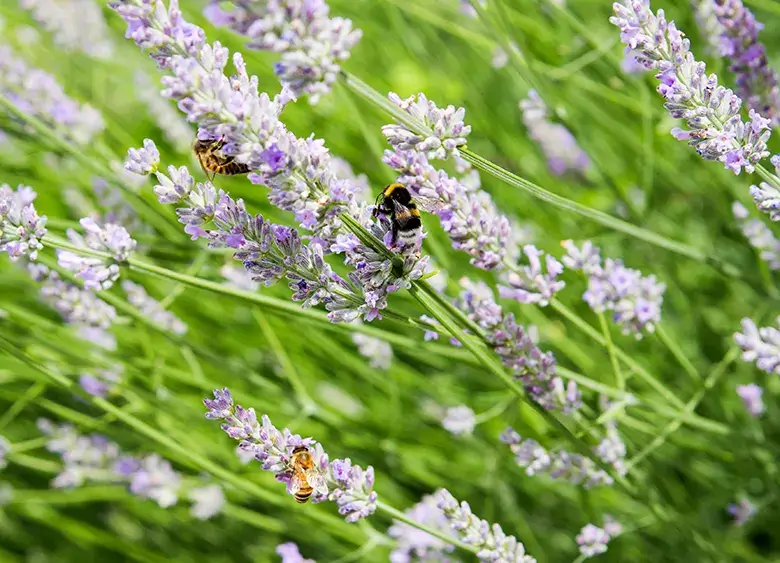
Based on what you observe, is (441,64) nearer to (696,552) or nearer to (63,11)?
(63,11)

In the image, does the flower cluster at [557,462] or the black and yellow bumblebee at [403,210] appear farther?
the flower cluster at [557,462]

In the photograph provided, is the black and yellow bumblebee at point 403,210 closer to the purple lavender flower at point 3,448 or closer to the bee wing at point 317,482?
the bee wing at point 317,482

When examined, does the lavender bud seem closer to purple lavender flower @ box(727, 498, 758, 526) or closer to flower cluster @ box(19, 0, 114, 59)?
purple lavender flower @ box(727, 498, 758, 526)

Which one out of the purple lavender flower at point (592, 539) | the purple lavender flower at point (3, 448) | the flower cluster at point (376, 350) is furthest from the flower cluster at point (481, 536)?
the purple lavender flower at point (3, 448)

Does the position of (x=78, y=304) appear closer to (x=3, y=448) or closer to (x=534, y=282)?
(x=3, y=448)

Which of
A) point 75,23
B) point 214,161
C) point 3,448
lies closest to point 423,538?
point 214,161
